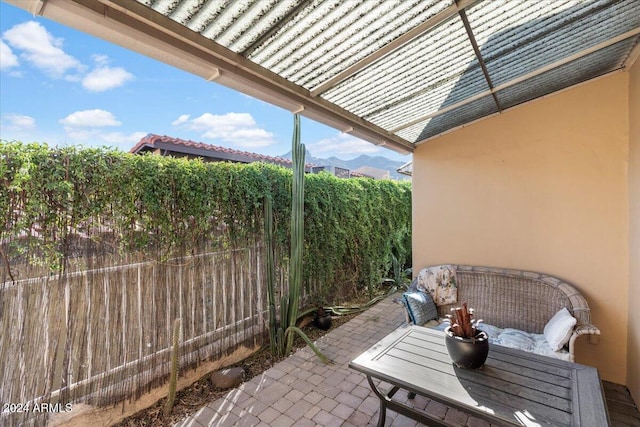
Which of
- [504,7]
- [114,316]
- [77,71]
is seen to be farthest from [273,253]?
[77,71]

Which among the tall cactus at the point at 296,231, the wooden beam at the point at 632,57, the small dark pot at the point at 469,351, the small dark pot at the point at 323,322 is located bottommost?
the small dark pot at the point at 323,322

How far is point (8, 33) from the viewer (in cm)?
800

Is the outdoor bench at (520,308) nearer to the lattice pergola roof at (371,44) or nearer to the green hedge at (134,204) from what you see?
the green hedge at (134,204)

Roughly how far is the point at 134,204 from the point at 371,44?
2.28 m

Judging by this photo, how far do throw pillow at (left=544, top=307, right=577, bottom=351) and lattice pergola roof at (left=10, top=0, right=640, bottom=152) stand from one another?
91.9 inches

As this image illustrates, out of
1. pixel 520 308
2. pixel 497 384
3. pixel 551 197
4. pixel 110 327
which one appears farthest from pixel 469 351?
pixel 110 327

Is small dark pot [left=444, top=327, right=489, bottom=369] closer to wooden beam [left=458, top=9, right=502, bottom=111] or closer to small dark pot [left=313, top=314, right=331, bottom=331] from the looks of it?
wooden beam [left=458, top=9, right=502, bottom=111]

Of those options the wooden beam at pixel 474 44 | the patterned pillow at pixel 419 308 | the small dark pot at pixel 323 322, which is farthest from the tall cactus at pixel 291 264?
the wooden beam at pixel 474 44

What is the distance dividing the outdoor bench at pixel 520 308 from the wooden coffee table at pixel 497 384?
695 mm

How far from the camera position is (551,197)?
350 centimetres

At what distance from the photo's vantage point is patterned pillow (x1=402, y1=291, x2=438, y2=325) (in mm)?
3484

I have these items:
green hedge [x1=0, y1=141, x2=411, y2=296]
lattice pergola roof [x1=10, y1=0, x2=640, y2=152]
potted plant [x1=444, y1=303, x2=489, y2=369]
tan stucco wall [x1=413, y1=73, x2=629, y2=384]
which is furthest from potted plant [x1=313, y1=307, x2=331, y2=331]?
lattice pergola roof [x1=10, y1=0, x2=640, y2=152]

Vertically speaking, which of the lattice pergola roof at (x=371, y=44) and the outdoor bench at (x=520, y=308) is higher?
the lattice pergola roof at (x=371, y=44)

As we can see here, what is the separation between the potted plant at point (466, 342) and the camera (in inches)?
84.0
